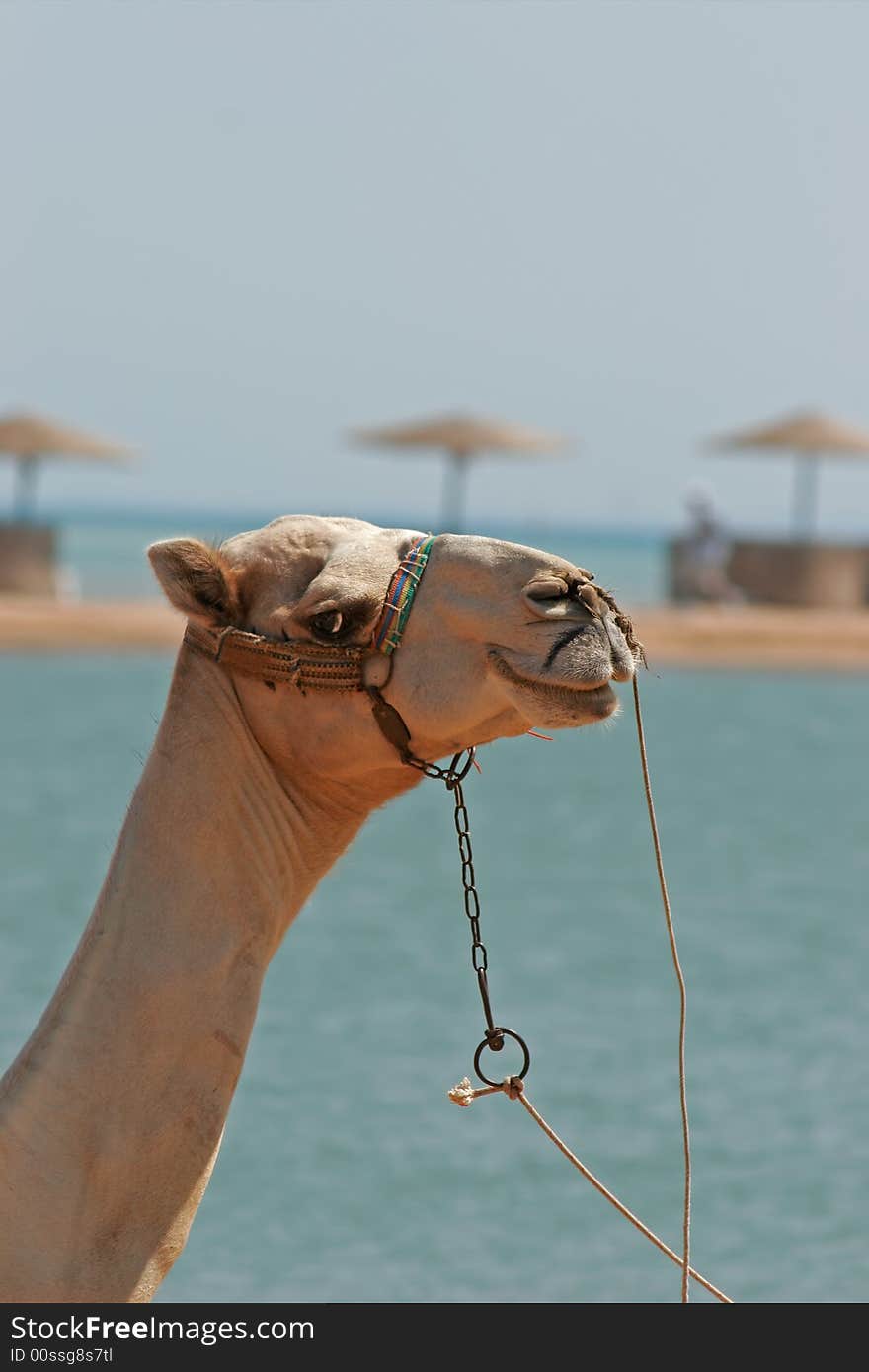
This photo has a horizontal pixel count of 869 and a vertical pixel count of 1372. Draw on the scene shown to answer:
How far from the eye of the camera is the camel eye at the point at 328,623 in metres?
2.84

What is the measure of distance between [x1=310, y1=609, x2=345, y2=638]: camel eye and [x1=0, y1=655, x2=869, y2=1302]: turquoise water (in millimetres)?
909

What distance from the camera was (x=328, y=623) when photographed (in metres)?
2.85

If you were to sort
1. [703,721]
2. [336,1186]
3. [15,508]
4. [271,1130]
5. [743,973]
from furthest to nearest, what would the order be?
1. [15,508]
2. [703,721]
3. [743,973]
4. [271,1130]
5. [336,1186]

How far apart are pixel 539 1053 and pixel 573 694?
7.92 m

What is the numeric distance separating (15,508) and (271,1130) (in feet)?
89.5

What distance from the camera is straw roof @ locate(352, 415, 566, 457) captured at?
35125mm

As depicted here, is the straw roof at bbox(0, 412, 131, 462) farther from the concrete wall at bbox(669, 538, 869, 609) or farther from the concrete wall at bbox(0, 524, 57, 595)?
the concrete wall at bbox(669, 538, 869, 609)

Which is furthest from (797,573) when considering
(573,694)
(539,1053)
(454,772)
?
(573,694)

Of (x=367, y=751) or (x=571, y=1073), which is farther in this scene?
(x=571, y=1073)

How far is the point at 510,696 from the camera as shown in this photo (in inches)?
Result: 107

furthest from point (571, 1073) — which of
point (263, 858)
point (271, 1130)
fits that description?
point (263, 858)

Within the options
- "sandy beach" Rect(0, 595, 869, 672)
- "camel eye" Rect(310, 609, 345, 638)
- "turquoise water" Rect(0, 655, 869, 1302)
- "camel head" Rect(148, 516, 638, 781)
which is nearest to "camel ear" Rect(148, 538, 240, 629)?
"camel head" Rect(148, 516, 638, 781)

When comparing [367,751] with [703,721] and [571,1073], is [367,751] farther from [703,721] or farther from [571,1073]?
[703,721]
